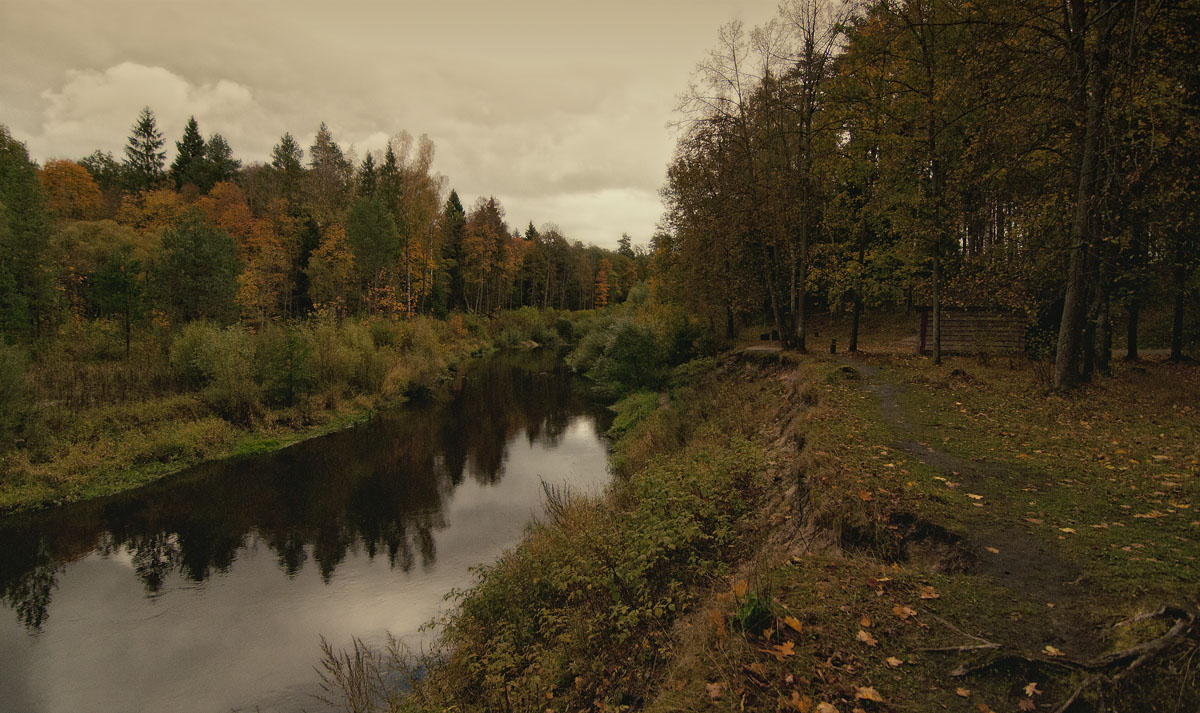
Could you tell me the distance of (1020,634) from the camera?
3.60m

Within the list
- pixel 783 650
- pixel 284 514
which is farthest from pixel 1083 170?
pixel 284 514

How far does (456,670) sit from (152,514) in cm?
1218

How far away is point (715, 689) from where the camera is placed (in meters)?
3.68

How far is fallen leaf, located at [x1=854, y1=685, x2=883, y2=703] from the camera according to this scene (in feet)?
10.6

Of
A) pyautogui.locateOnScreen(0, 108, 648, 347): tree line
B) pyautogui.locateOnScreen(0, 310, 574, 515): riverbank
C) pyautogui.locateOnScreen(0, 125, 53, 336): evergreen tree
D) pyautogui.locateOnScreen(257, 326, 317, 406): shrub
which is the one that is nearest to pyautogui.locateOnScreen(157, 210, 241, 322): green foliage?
pyautogui.locateOnScreen(0, 108, 648, 347): tree line

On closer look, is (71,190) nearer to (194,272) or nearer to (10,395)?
(194,272)

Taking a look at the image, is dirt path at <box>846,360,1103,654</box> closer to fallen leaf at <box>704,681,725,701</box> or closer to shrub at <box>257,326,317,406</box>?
fallen leaf at <box>704,681,725,701</box>

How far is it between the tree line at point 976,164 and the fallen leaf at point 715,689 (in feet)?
26.1

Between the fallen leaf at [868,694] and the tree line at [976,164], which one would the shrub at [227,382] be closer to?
the tree line at [976,164]

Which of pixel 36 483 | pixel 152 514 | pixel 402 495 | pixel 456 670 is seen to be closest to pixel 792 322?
pixel 402 495

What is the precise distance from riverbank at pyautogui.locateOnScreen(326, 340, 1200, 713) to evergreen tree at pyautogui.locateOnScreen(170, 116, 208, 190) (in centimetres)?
6096

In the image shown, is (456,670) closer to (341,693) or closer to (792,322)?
(341,693)

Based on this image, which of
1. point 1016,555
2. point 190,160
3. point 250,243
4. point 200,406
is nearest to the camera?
point 1016,555

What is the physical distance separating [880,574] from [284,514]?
1494 centimetres
